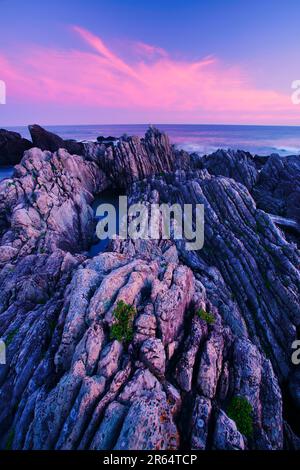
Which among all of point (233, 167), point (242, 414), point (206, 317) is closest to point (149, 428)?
point (242, 414)

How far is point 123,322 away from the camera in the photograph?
595 inches

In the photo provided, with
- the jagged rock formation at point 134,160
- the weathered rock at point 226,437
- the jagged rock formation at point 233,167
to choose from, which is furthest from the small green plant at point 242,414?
the jagged rock formation at point 134,160

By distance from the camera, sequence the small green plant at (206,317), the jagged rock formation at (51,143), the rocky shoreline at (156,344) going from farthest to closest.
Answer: the jagged rock formation at (51,143) < the small green plant at (206,317) < the rocky shoreline at (156,344)

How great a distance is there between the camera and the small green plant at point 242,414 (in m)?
13.7

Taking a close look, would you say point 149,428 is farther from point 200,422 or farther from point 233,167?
point 233,167

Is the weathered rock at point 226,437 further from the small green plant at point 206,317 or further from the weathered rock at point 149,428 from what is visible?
the small green plant at point 206,317

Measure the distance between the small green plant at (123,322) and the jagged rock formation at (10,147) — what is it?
99443mm

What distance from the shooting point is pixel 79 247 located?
43.1m

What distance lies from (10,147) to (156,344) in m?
103

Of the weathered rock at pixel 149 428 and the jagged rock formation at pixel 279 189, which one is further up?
the jagged rock formation at pixel 279 189

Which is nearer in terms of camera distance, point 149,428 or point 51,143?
point 149,428

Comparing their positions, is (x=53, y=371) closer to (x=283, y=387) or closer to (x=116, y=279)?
(x=116, y=279)
